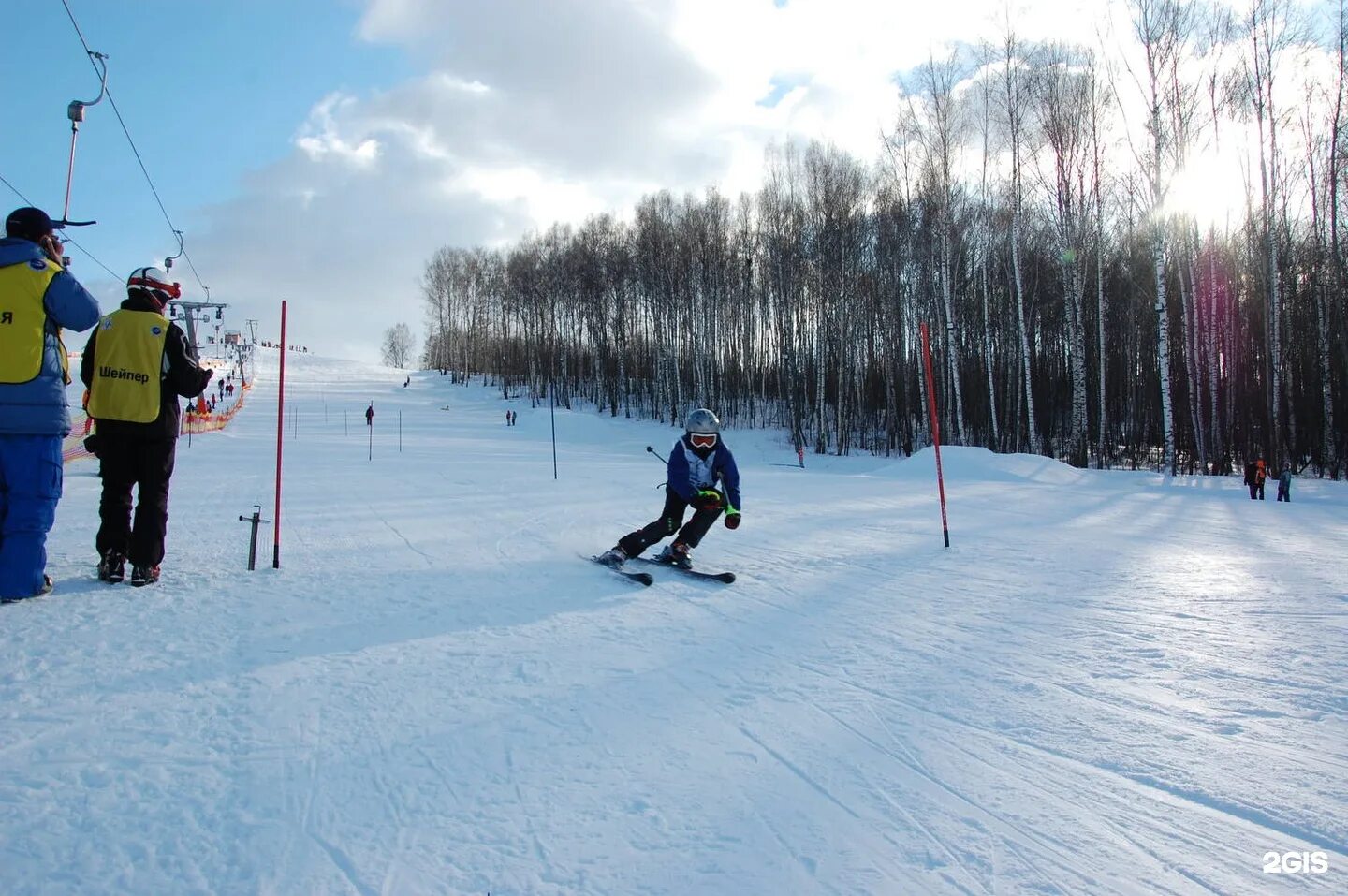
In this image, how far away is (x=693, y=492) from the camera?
630cm

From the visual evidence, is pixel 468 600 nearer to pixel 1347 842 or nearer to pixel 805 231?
pixel 1347 842

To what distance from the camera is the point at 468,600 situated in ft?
15.5

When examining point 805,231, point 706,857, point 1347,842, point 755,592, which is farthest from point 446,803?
point 805,231

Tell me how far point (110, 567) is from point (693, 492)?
167 inches

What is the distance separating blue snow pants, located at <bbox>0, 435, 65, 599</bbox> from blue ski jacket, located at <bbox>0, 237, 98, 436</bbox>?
8 cm

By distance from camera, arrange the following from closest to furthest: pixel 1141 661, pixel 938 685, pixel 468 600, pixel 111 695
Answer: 1. pixel 111 695
2. pixel 938 685
3. pixel 1141 661
4. pixel 468 600

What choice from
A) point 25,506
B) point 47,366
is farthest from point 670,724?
point 47,366

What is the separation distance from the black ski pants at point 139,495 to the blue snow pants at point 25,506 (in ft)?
1.04

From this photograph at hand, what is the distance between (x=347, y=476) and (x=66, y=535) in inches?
284

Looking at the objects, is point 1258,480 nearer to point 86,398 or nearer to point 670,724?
point 670,724

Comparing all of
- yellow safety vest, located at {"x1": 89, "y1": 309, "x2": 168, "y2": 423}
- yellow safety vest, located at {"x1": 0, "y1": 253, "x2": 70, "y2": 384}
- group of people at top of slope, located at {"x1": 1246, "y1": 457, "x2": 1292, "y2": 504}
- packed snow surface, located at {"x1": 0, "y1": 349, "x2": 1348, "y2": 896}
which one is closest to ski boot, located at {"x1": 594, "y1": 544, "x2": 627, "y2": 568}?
packed snow surface, located at {"x1": 0, "y1": 349, "x2": 1348, "y2": 896}

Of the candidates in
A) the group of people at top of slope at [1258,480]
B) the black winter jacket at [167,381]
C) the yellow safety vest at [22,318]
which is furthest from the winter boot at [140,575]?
the group of people at top of slope at [1258,480]

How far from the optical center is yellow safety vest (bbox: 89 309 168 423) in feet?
14.2
